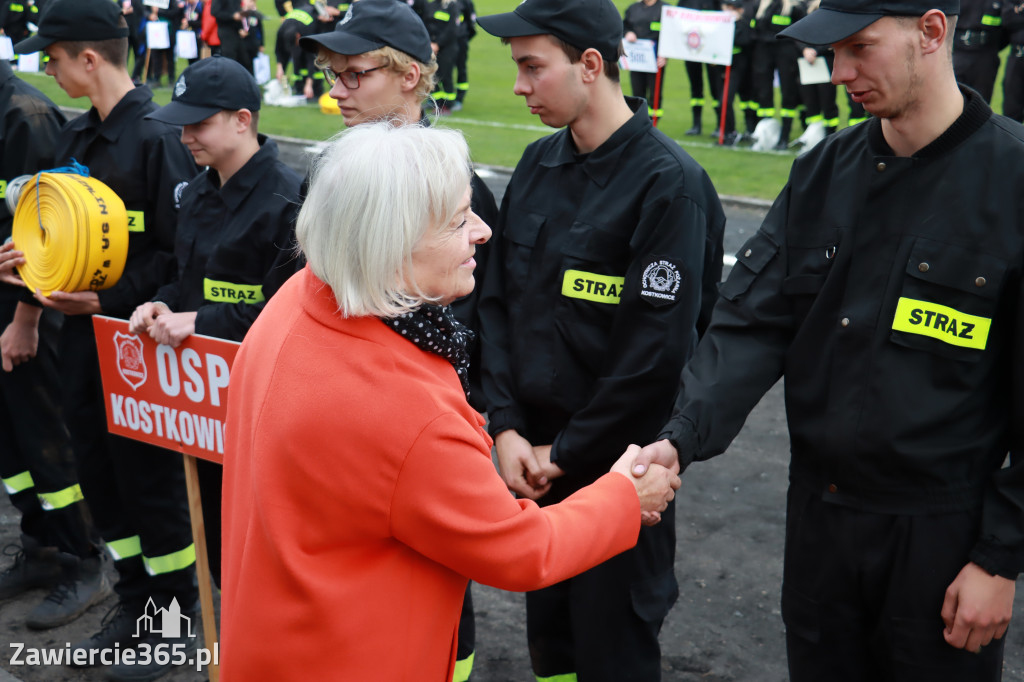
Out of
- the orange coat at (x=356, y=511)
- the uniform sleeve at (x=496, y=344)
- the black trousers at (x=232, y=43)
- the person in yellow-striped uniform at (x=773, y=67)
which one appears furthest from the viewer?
the black trousers at (x=232, y=43)

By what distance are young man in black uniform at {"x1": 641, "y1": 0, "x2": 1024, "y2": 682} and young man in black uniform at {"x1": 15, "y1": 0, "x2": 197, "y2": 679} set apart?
2.39 m

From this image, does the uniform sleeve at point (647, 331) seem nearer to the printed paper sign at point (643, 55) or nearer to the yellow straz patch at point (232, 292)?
the yellow straz patch at point (232, 292)

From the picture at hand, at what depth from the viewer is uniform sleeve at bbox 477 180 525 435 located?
3.35m

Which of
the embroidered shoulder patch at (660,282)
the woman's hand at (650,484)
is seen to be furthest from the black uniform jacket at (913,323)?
the embroidered shoulder patch at (660,282)

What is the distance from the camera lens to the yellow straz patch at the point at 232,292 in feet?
12.2

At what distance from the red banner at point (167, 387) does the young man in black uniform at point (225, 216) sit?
0.29ft

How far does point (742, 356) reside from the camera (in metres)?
2.79

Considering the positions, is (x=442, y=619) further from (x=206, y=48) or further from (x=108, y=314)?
(x=206, y=48)

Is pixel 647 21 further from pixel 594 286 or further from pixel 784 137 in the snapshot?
pixel 594 286

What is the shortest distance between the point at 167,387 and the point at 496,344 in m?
1.14

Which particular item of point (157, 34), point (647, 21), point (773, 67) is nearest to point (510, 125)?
point (647, 21)

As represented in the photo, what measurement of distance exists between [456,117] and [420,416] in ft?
55.3

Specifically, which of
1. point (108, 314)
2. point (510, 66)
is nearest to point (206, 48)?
point (510, 66)

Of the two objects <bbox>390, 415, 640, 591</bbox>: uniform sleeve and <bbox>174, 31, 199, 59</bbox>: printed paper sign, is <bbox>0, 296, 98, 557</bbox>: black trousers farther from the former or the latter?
<bbox>174, 31, 199, 59</bbox>: printed paper sign
